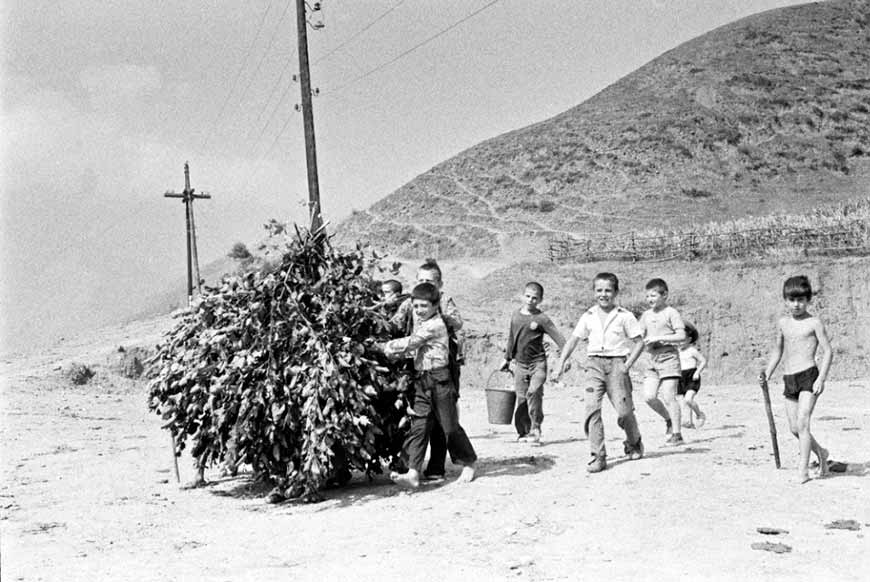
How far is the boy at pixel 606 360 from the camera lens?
25.4 feet

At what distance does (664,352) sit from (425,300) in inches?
120

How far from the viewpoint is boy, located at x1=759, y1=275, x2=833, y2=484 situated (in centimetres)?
696

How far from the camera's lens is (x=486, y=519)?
6.43 m

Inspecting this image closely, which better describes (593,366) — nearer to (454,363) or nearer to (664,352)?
(454,363)

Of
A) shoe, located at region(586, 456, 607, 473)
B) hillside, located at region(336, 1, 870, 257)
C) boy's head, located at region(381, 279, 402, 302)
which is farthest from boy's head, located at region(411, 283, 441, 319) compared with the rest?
hillside, located at region(336, 1, 870, 257)

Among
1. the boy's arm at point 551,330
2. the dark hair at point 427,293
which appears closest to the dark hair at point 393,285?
the dark hair at point 427,293

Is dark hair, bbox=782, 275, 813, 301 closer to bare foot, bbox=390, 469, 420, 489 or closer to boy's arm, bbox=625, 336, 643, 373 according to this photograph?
boy's arm, bbox=625, 336, 643, 373

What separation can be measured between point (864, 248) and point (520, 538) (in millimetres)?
23768

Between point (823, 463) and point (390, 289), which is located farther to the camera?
point (390, 289)

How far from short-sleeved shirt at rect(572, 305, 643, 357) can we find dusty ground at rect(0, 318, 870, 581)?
1016mm

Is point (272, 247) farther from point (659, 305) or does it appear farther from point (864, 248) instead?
point (864, 248)

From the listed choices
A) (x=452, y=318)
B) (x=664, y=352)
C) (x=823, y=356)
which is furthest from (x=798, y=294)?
(x=452, y=318)

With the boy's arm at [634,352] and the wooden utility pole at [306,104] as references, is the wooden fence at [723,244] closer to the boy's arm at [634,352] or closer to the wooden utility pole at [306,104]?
the wooden utility pole at [306,104]

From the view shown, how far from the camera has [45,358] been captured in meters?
22.0
